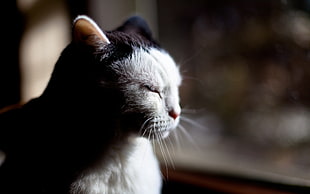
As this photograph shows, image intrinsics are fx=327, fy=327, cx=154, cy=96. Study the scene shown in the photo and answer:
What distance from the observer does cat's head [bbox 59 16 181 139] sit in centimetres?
56

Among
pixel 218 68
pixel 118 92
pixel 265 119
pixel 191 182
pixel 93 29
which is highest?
pixel 93 29

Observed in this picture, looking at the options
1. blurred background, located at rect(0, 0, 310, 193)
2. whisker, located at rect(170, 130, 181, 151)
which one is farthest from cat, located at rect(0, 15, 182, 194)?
blurred background, located at rect(0, 0, 310, 193)

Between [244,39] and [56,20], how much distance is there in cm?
64

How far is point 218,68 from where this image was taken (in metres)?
1.12

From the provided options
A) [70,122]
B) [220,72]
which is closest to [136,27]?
[70,122]

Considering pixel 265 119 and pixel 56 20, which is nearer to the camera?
pixel 265 119

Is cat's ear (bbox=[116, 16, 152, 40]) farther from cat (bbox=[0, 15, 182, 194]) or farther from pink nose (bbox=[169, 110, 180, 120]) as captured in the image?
pink nose (bbox=[169, 110, 180, 120])

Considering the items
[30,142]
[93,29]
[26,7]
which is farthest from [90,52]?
[26,7]

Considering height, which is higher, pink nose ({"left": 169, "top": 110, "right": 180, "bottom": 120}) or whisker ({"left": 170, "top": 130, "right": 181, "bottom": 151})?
pink nose ({"left": 169, "top": 110, "right": 180, "bottom": 120})

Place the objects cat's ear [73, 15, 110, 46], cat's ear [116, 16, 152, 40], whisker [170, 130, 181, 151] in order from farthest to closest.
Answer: whisker [170, 130, 181, 151], cat's ear [116, 16, 152, 40], cat's ear [73, 15, 110, 46]

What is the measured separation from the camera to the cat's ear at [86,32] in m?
0.51

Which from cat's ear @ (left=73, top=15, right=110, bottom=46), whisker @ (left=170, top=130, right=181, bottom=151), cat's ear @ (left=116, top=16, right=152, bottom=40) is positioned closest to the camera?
cat's ear @ (left=73, top=15, right=110, bottom=46)

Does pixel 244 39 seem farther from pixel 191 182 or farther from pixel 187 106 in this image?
pixel 191 182

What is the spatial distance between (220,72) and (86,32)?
68 centimetres
